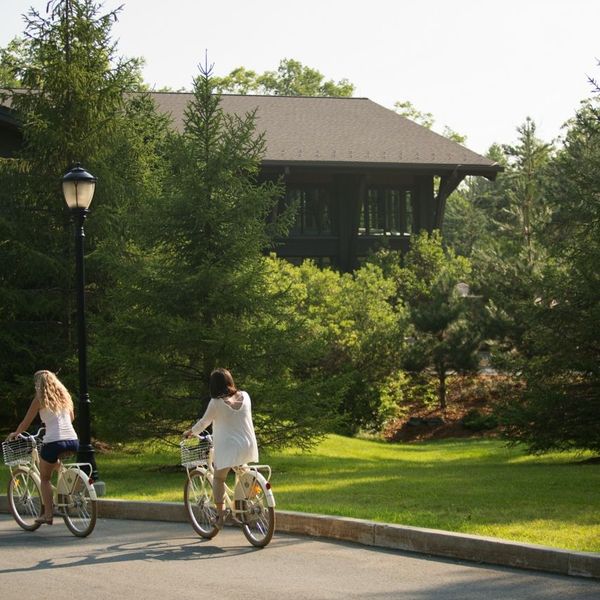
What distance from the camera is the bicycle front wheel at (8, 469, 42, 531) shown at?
1242cm

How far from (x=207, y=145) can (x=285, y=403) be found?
4.41 metres

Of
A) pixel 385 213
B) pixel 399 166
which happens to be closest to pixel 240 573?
pixel 399 166

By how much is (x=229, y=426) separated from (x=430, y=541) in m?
2.15

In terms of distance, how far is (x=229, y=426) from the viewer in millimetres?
11055

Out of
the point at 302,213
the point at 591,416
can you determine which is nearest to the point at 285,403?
the point at 591,416

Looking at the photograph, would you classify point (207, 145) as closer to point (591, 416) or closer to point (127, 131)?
point (127, 131)

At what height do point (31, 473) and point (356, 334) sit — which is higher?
point (356, 334)

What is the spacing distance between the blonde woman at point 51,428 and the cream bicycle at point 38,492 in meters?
0.12

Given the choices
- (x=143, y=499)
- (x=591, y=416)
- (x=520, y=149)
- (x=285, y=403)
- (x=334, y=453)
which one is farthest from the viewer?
(x=520, y=149)

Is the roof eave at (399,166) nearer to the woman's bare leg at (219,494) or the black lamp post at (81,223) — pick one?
the black lamp post at (81,223)

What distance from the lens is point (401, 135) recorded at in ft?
155

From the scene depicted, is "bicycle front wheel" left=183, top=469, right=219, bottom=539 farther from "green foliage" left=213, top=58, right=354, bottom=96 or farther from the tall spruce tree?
"green foliage" left=213, top=58, right=354, bottom=96

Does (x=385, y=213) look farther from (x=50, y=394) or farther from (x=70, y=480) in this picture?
(x=70, y=480)

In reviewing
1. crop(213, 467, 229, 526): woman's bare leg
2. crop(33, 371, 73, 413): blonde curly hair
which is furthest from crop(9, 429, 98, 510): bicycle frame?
crop(213, 467, 229, 526): woman's bare leg
